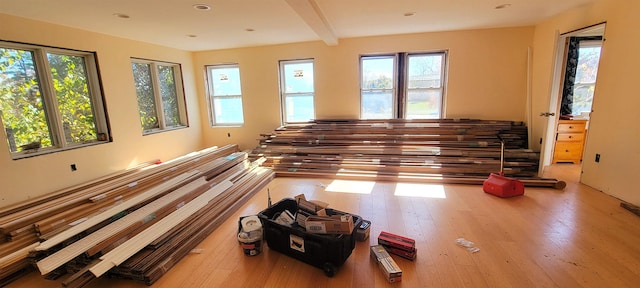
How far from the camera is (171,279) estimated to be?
202 cm

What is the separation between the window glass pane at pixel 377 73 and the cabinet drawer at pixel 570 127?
122 inches

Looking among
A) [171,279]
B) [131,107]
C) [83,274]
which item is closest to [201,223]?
[171,279]

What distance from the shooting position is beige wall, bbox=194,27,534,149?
4848 mm

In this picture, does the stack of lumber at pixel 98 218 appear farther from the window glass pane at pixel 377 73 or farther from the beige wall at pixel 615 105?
the beige wall at pixel 615 105

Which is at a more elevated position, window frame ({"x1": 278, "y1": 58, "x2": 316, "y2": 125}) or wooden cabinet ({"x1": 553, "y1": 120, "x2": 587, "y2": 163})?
window frame ({"x1": 278, "y1": 58, "x2": 316, "y2": 125})

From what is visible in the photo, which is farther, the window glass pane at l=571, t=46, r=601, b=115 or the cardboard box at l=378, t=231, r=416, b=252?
the window glass pane at l=571, t=46, r=601, b=115

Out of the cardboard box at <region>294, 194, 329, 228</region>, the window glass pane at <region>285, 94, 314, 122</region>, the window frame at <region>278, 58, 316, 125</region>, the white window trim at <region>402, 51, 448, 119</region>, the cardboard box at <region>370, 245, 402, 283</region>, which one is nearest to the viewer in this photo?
the cardboard box at <region>370, 245, 402, 283</region>

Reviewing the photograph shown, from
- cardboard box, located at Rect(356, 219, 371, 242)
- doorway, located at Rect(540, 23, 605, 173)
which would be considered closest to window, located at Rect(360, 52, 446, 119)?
doorway, located at Rect(540, 23, 605, 173)

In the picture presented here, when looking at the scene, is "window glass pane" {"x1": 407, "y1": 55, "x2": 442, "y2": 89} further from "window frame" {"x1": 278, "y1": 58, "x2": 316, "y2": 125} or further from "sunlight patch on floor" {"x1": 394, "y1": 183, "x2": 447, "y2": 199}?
"sunlight patch on floor" {"x1": 394, "y1": 183, "x2": 447, "y2": 199}

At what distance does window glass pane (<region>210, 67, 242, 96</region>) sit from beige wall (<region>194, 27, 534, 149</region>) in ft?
0.73

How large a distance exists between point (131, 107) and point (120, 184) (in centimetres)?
234

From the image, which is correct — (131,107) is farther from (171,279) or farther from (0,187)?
(171,279)

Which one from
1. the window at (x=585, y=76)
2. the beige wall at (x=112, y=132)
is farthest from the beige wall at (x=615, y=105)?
the beige wall at (x=112, y=132)

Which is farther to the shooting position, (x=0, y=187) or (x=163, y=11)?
(x=163, y=11)
